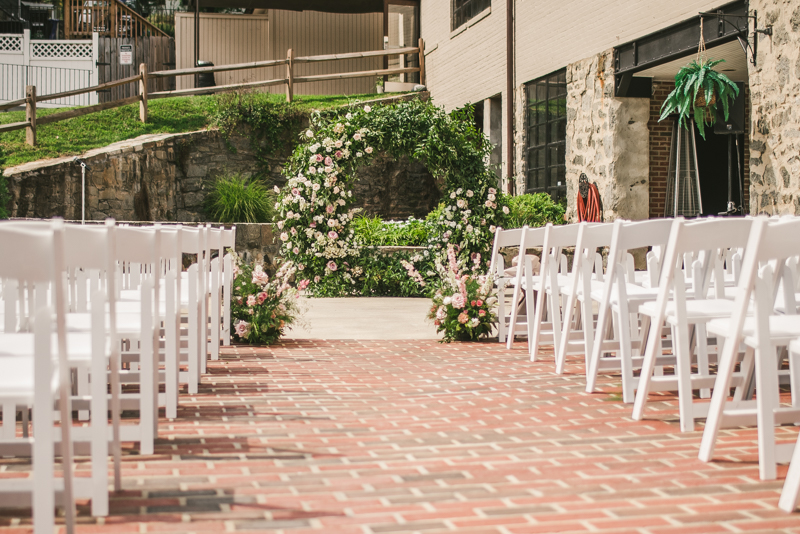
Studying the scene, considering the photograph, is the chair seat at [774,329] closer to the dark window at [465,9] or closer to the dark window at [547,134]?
the dark window at [547,134]

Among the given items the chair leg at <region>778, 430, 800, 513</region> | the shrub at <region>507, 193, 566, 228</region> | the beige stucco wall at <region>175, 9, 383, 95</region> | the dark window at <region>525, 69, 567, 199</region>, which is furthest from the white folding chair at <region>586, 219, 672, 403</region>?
the beige stucco wall at <region>175, 9, 383, 95</region>

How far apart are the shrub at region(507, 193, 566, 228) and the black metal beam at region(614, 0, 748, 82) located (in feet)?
7.42

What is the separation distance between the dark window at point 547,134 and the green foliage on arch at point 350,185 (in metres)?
2.42

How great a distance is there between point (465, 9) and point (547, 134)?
190 inches

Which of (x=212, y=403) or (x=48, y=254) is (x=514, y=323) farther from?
(x=48, y=254)

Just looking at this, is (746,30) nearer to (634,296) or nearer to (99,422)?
(634,296)

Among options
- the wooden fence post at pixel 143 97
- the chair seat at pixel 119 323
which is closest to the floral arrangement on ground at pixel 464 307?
the chair seat at pixel 119 323

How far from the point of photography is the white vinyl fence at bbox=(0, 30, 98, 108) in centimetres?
1891

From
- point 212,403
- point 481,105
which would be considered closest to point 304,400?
point 212,403

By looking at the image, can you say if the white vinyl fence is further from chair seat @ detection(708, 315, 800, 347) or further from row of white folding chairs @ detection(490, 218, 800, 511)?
chair seat @ detection(708, 315, 800, 347)

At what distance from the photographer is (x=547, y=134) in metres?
13.8

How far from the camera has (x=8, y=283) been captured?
113 inches

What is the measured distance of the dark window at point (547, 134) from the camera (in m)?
13.1

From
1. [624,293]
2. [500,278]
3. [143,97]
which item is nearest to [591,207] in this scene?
[500,278]
